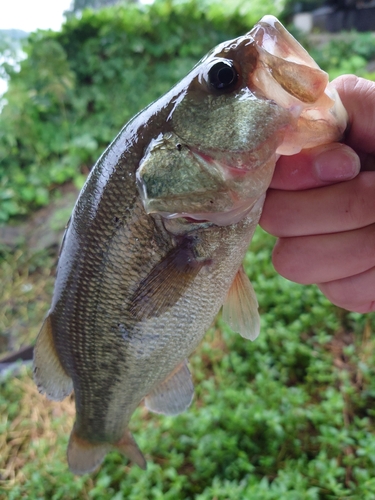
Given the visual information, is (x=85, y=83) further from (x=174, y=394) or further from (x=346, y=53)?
(x=174, y=394)

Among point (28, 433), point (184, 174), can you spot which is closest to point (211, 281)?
point (184, 174)

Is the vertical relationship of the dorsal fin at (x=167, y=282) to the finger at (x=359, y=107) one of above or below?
below

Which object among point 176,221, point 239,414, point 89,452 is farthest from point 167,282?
point 239,414

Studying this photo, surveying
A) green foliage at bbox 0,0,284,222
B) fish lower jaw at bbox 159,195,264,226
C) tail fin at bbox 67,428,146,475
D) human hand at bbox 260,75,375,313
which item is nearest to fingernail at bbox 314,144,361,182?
human hand at bbox 260,75,375,313

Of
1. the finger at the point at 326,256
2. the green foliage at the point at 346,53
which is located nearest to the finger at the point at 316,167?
the finger at the point at 326,256

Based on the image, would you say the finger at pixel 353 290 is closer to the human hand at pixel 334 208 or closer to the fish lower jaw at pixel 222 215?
the human hand at pixel 334 208
